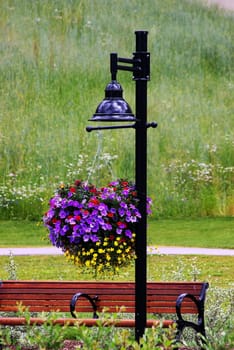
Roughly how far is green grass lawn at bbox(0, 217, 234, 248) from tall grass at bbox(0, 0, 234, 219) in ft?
→ 2.66

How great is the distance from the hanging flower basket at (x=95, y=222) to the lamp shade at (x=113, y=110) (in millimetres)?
1502

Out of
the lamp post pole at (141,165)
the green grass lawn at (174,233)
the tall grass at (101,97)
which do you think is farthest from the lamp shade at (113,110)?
the tall grass at (101,97)

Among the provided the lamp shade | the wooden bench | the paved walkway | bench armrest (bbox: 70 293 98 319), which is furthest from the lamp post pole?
the paved walkway

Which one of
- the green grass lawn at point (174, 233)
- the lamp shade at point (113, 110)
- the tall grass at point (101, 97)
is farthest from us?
the tall grass at point (101, 97)

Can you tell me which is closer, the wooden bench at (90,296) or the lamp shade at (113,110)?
the lamp shade at (113,110)

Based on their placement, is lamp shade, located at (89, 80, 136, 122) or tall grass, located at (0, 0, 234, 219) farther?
tall grass, located at (0, 0, 234, 219)

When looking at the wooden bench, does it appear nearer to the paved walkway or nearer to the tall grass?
the paved walkway

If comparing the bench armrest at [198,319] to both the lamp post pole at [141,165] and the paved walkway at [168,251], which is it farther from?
the paved walkway at [168,251]

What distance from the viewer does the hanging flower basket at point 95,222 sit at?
844 centimetres

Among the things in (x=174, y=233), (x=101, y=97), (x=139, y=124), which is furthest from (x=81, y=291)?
(x=101, y=97)

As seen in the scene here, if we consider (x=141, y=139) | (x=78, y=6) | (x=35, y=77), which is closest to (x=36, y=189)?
(x=35, y=77)

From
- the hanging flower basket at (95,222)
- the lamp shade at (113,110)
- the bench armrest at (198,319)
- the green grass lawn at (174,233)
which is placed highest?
the lamp shade at (113,110)

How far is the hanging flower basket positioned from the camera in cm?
844

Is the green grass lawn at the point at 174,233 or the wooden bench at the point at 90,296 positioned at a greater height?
the wooden bench at the point at 90,296
